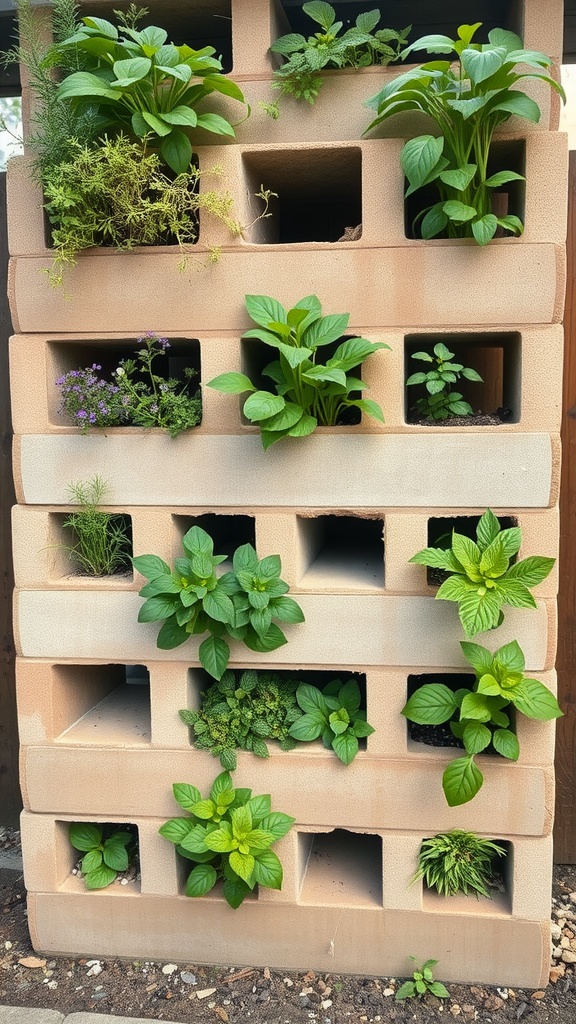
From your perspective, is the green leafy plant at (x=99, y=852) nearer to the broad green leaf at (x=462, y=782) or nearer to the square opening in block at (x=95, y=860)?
the square opening in block at (x=95, y=860)

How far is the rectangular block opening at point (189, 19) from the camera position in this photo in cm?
236

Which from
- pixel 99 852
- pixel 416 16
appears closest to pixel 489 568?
pixel 99 852

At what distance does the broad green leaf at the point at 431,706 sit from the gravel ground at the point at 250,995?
0.89m

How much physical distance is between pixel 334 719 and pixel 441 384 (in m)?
1.10

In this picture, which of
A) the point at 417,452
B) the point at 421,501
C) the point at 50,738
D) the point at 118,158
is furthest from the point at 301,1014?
the point at 118,158

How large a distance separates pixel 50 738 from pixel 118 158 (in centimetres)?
183

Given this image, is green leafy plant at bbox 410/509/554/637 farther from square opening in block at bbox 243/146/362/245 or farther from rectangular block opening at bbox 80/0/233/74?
rectangular block opening at bbox 80/0/233/74

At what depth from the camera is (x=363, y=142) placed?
225 cm

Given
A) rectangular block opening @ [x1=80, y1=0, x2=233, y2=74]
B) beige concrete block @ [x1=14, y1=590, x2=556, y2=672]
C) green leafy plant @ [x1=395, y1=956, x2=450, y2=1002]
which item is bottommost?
green leafy plant @ [x1=395, y1=956, x2=450, y2=1002]

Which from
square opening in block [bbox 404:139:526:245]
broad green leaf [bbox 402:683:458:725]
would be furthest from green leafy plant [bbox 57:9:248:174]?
broad green leaf [bbox 402:683:458:725]

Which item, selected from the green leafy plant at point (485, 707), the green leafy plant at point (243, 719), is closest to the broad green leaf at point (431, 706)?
the green leafy plant at point (485, 707)

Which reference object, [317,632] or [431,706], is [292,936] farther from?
[317,632]

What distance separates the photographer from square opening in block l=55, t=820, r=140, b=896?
2568 millimetres

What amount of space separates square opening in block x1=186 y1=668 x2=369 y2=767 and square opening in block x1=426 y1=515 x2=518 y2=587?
50 cm
